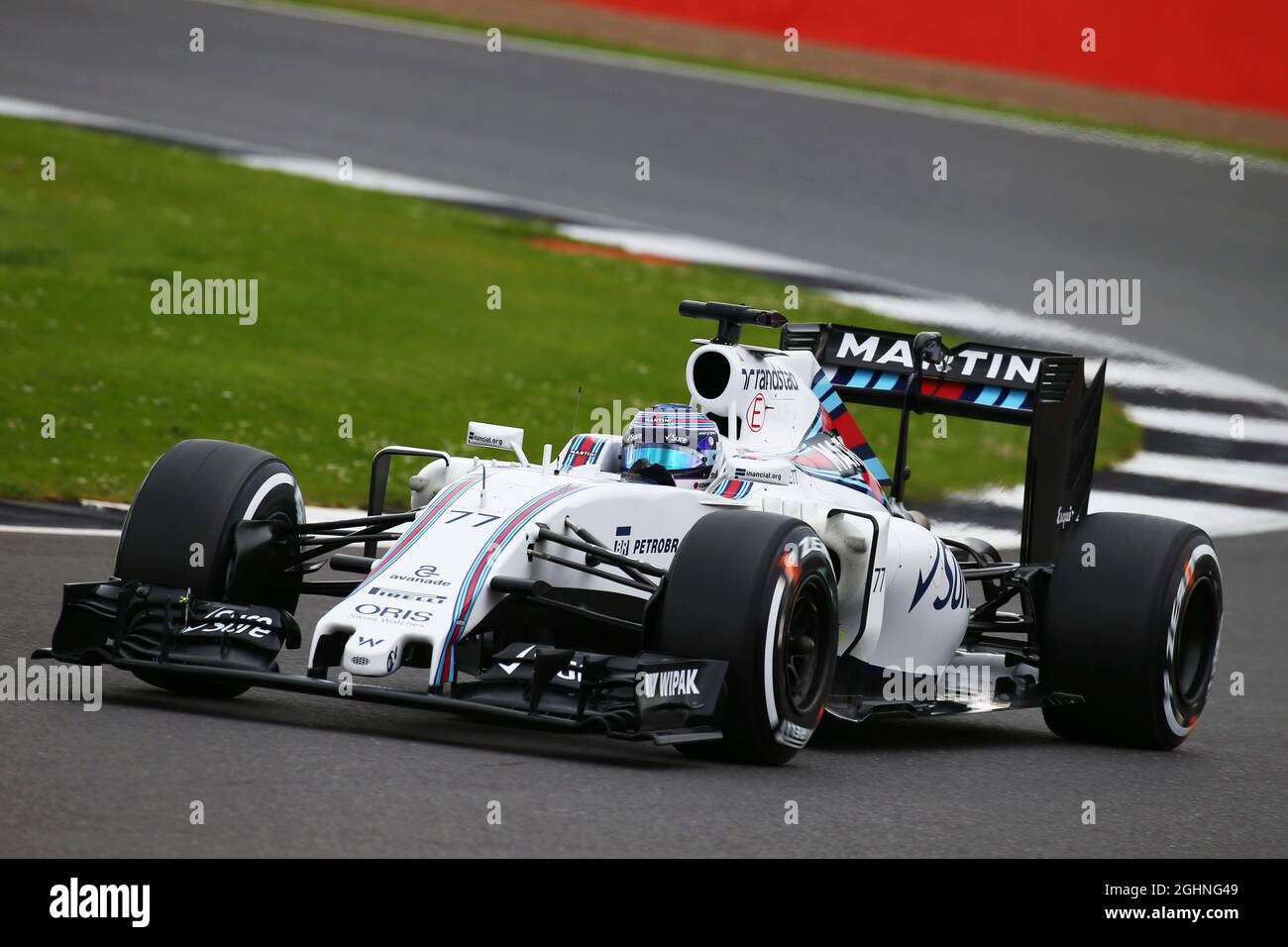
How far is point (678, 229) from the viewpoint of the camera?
21703mm

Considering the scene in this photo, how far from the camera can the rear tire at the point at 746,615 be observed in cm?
662

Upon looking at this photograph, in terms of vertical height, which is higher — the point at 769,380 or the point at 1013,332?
the point at 1013,332

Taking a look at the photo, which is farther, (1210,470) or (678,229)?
(678,229)

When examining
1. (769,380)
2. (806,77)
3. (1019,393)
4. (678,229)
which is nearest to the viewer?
(769,380)

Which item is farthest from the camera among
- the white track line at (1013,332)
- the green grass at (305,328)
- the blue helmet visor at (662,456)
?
the white track line at (1013,332)

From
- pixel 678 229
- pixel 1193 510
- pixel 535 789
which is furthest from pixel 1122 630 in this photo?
pixel 678 229

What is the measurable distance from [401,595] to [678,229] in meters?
15.3

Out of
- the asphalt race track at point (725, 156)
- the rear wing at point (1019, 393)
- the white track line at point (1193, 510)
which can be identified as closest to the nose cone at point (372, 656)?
the rear wing at point (1019, 393)

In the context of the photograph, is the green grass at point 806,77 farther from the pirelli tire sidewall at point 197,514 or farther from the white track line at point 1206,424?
the pirelli tire sidewall at point 197,514

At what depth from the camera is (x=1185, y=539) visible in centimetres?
833

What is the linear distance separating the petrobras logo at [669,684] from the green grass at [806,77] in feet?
70.8

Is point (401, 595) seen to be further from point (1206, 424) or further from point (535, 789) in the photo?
Answer: point (1206, 424)
